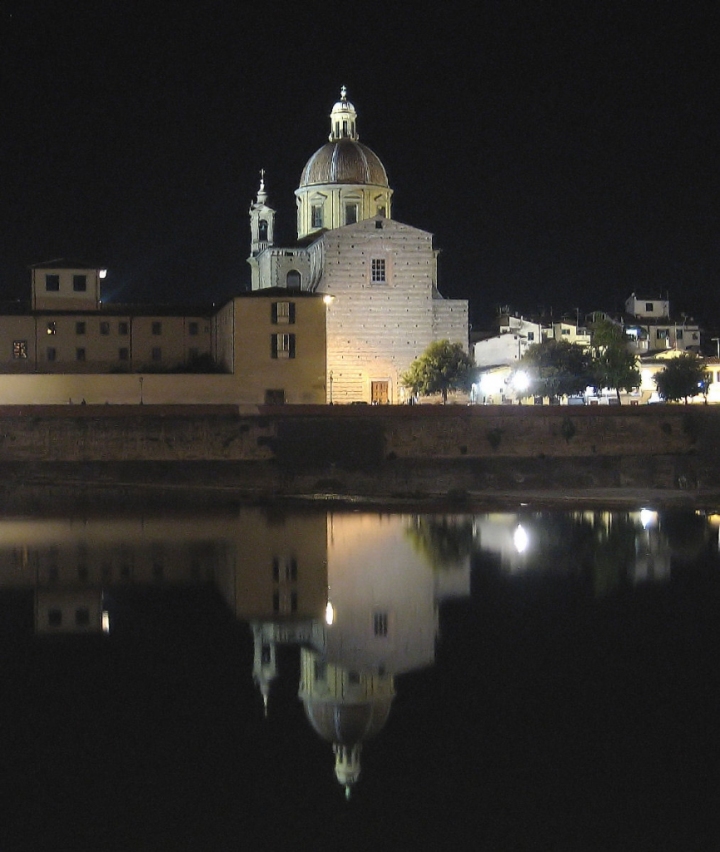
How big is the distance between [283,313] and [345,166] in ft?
47.9

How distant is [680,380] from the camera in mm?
52719

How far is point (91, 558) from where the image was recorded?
85.0 ft

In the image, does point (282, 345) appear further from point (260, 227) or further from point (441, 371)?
point (260, 227)

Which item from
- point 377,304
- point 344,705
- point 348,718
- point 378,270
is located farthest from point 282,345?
point 348,718

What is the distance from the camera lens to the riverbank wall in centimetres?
3844

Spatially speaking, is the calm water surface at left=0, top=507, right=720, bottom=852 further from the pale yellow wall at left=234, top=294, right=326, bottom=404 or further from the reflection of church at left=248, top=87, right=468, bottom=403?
the reflection of church at left=248, top=87, right=468, bottom=403

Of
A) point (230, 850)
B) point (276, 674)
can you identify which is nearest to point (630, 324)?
point (276, 674)

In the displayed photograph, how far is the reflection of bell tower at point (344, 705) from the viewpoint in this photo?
1355cm

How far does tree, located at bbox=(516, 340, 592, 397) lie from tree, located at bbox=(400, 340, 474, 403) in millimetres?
2891

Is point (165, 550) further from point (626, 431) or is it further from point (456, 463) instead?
point (626, 431)

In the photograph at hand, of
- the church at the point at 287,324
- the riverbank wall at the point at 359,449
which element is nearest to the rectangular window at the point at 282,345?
the church at the point at 287,324

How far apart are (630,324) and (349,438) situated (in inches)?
1489

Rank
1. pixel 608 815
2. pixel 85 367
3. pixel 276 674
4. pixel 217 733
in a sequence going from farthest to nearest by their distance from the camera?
1. pixel 85 367
2. pixel 276 674
3. pixel 217 733
4. pixel 608 815

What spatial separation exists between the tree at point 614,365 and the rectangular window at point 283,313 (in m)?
13.3
